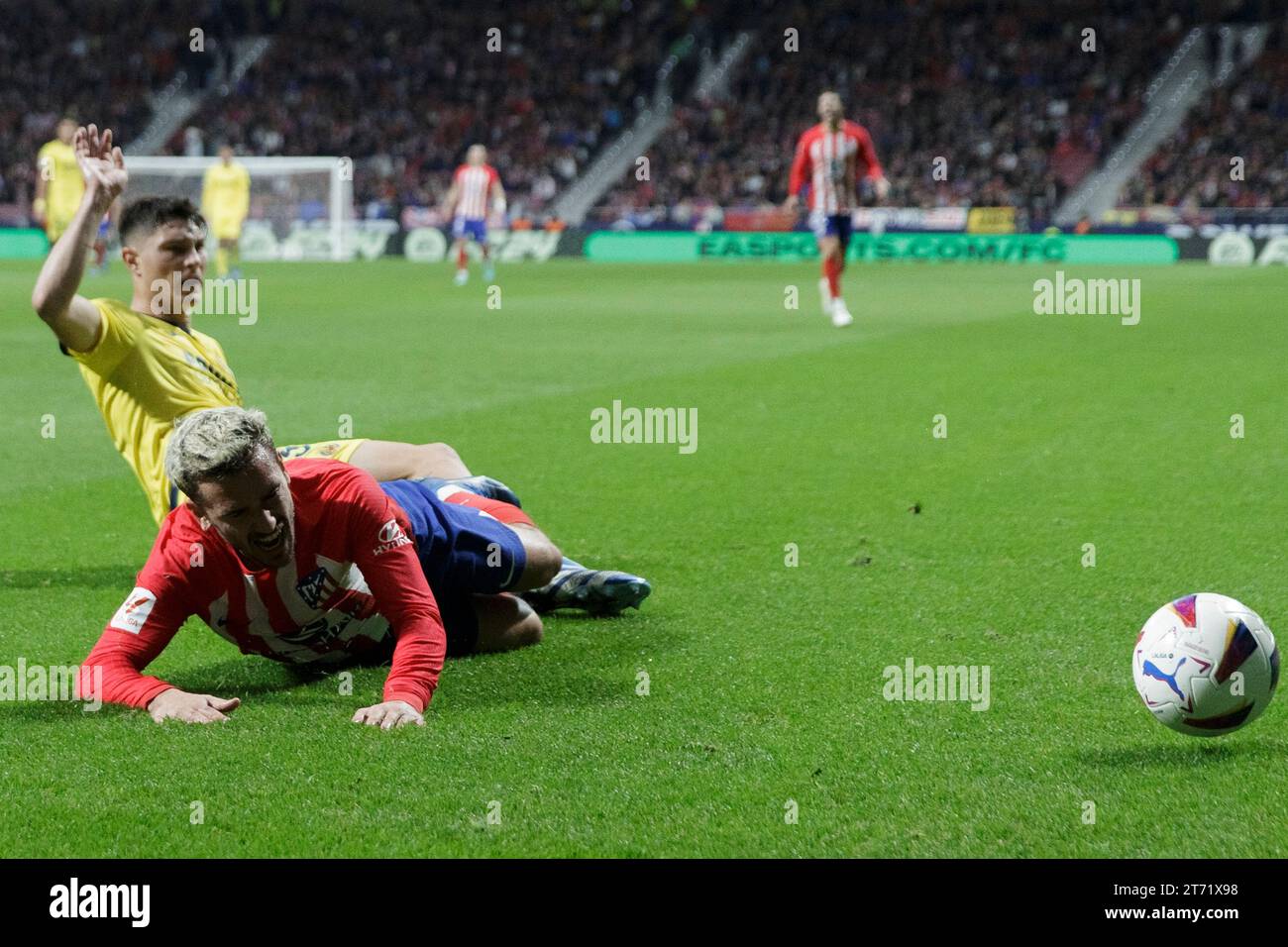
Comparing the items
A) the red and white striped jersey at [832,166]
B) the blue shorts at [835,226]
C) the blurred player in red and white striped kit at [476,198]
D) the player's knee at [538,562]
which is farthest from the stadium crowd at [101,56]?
the player's knee at [538,562]

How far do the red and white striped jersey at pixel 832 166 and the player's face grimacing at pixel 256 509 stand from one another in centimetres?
1455

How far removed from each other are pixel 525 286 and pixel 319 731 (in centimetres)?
2065

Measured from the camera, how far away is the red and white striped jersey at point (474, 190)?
2706 cm

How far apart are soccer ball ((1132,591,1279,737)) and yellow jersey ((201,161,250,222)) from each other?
78.2 feet

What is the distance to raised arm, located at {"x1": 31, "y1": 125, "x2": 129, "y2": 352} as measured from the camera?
15.9ft

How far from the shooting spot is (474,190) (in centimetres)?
2723

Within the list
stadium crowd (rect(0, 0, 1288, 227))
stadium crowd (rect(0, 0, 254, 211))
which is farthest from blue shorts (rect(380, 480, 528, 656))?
stadium crowd (rect(0, 0, 254, 211))

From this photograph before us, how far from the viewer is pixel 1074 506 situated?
7785mm

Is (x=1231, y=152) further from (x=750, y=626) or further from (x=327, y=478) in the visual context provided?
(x=327, y=478)

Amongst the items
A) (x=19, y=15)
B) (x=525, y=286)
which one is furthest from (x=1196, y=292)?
(x=19, y=15)

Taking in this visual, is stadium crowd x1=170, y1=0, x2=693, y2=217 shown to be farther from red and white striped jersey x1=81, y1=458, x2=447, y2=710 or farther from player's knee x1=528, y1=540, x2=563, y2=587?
red and white striped jersey x1=81, y1=458, x2=447, y2=710

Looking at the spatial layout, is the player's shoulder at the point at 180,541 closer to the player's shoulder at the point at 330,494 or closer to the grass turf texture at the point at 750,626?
the player's shoulder at the point at 330,494
